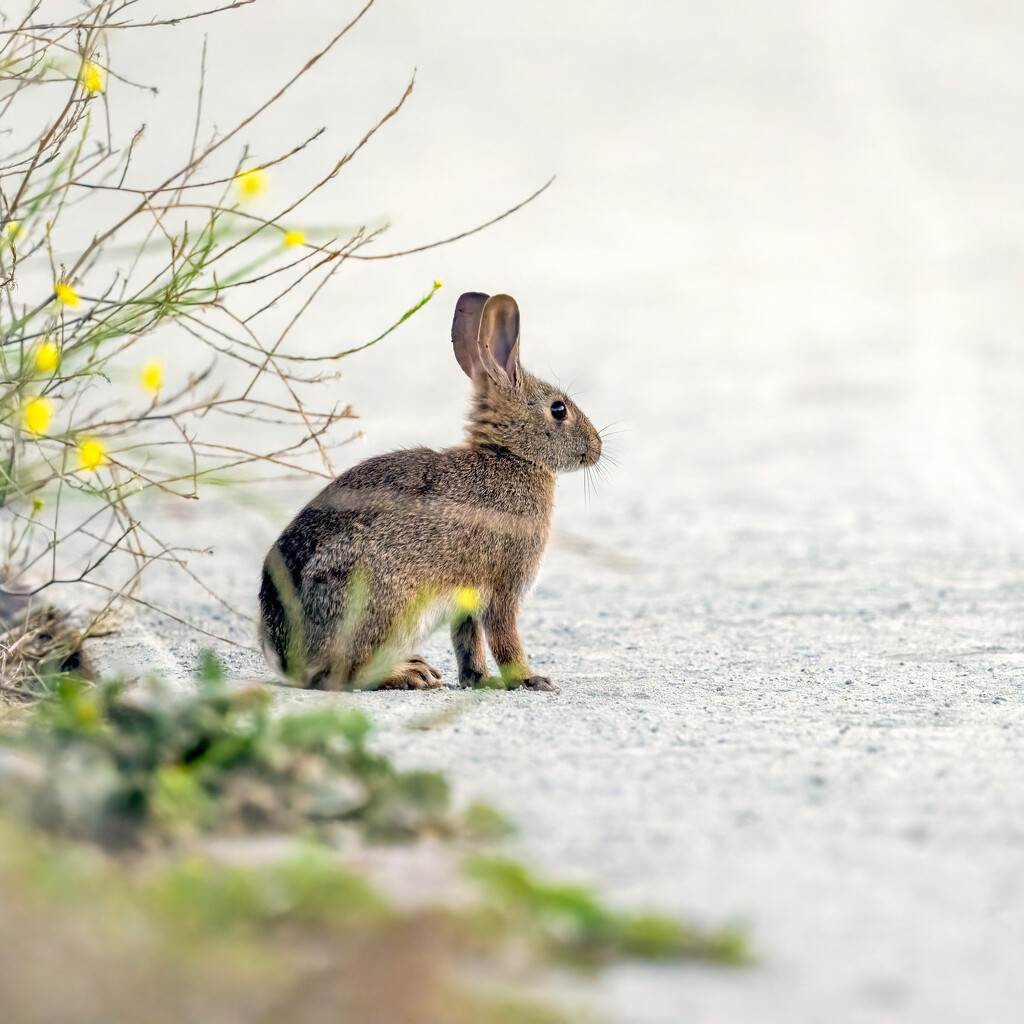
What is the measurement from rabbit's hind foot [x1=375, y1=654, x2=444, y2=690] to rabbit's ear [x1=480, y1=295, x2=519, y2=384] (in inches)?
47.7

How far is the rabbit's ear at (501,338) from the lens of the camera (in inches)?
218

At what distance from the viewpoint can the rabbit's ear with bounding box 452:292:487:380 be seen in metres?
5.61

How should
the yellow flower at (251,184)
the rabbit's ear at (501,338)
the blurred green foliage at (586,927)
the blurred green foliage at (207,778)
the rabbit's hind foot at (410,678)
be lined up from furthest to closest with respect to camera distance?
the rabbit's ear at (501,338) → the rabbit's hind foot at (410,678) → the yellow flower at (251,184) → the blurred green foliage at (207,778) → the blurred green foliage at (586,927)

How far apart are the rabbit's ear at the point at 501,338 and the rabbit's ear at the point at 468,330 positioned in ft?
0.12

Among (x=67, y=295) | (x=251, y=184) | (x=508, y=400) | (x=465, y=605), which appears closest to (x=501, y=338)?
(x=508, y=400)

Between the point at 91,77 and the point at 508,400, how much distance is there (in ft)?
7.04

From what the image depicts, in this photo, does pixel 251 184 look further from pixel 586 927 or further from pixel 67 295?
pixel 586 927

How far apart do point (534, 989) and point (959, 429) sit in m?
10.1

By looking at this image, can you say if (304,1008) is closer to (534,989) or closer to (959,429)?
(534,989)

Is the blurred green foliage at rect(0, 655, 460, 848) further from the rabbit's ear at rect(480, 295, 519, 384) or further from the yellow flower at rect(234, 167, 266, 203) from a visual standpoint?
the rabbit's ear at rect(480, 295, 519, 384)

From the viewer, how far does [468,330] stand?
18.5 feet

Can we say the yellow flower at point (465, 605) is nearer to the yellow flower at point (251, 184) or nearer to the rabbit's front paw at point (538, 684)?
the rabbit's front paw at point (538, 684)

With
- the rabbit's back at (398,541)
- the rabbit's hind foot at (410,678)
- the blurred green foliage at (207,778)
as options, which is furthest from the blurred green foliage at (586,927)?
the rabbit's hind foot at (410,678)

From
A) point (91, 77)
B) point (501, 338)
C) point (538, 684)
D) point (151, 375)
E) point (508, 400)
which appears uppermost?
point (91, 77)
